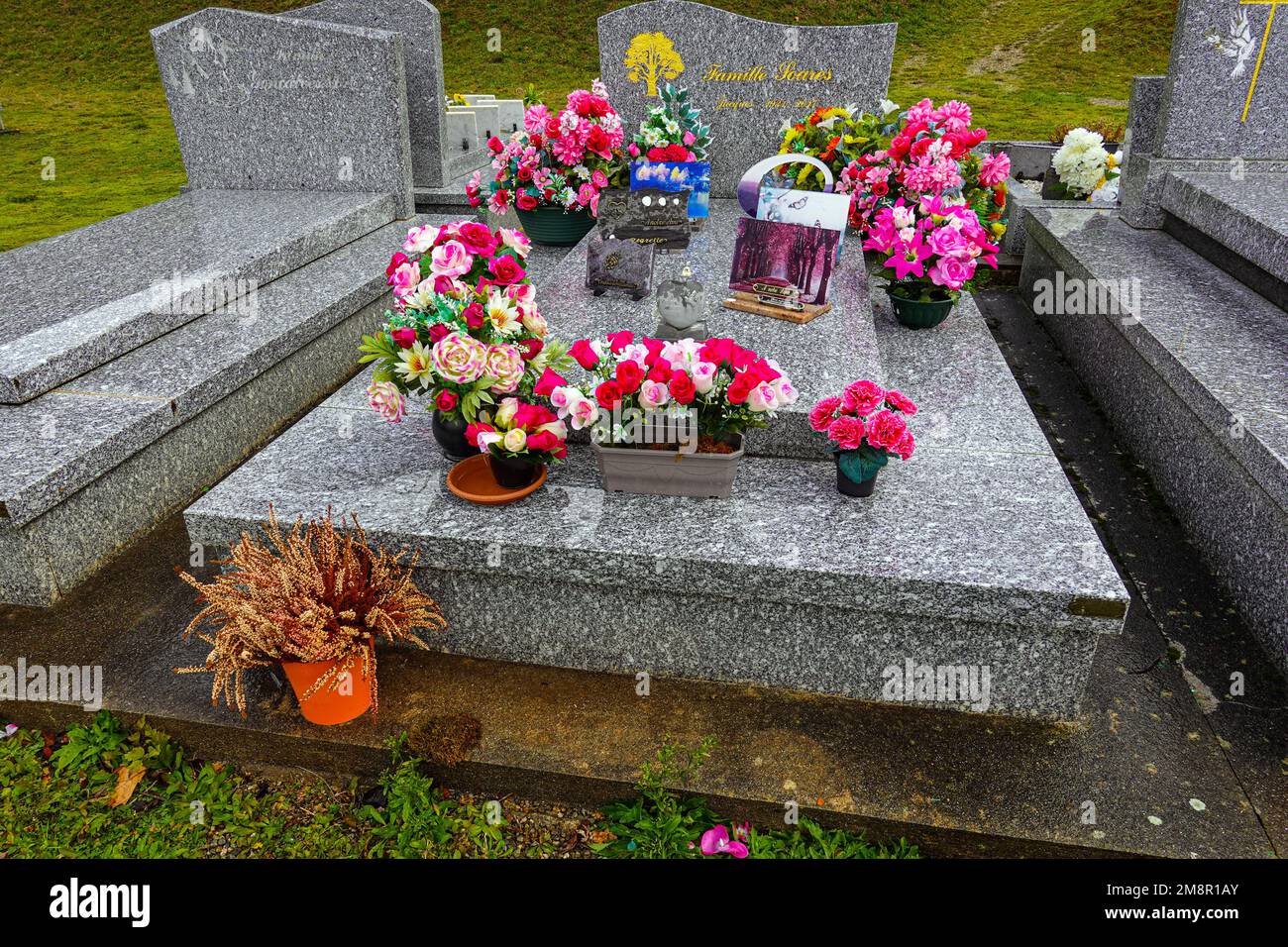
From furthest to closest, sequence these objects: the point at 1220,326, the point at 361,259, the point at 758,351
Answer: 1. the point at 361,259
2. the point at 1220,326
3. the point at 758,351

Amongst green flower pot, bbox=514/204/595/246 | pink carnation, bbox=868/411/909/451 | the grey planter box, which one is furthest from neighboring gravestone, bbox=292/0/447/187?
pink carnation, bbox=868/411/909/451

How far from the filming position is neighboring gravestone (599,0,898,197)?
18.9ft

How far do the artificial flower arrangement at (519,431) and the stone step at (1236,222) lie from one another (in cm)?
363

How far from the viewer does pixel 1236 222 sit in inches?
182

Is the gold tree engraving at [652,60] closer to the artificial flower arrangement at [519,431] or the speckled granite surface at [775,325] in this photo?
the speckled granite surface at [775,325]

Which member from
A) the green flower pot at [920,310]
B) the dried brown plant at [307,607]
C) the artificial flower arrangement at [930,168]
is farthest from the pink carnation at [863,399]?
the artificial flower arrangement at [930,168]

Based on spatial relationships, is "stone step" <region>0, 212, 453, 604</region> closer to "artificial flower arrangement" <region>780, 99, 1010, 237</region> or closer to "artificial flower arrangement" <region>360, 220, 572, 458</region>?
"artificial flower arrangement" <region>360, 220, 572, 458</region>

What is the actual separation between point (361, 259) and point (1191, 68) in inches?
201

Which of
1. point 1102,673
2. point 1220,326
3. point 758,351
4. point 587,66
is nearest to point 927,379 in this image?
point 758,351

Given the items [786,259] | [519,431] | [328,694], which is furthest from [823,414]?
[328,694]

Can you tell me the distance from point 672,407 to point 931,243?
225 centimetres

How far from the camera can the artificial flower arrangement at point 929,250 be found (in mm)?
4391

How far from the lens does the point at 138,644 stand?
3.16 metres
